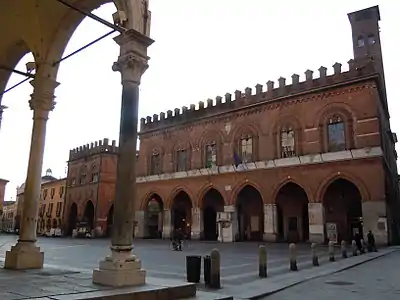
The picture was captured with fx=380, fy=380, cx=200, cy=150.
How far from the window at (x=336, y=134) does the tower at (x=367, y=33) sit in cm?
1193

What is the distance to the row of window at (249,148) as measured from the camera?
2427 cm

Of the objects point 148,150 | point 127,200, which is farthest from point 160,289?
point 148,150

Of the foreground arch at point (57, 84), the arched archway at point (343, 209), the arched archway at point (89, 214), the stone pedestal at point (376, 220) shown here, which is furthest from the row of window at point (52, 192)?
the foreground arch at point (57, 84)

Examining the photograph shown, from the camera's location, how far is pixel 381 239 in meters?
21.6

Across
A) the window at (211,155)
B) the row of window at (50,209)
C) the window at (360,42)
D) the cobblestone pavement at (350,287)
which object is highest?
the window at (360,42)

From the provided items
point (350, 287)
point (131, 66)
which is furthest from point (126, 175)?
point (350, 287)

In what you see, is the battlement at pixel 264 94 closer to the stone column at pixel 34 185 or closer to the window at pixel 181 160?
the window at pixel 181 160

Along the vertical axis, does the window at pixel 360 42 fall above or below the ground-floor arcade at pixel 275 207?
above

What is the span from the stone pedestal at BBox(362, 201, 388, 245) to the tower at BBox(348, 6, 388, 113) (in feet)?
50.5

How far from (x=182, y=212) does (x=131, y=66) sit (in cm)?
2847

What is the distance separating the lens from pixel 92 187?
1721 inches

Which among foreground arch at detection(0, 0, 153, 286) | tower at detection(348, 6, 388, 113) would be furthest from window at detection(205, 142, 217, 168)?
foreground arch at detection(0, 0, 153, 286)

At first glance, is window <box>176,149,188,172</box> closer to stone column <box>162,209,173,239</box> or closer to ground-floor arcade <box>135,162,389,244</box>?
ground-floor arcade <box>135,162,389,244</box>

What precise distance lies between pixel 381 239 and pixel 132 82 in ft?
65.7
